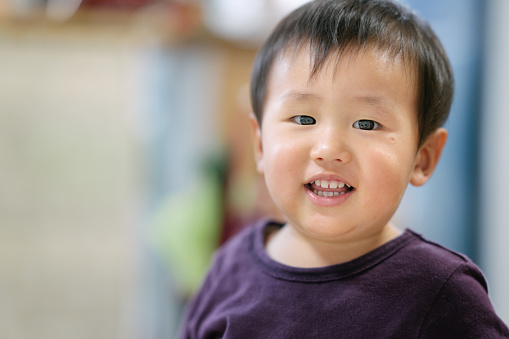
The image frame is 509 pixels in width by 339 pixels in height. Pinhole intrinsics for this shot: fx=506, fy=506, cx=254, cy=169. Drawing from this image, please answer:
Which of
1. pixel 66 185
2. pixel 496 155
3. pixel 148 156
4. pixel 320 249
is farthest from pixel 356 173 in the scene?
pixel 66 185

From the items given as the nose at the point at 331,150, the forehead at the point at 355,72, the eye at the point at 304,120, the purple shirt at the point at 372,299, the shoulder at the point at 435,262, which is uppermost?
the forehead at the point at 355,72

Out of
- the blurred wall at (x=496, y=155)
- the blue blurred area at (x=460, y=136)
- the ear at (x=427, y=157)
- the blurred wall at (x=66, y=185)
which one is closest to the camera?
the ear at (x=427, y=157)

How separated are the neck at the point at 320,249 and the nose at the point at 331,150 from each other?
0.46ft

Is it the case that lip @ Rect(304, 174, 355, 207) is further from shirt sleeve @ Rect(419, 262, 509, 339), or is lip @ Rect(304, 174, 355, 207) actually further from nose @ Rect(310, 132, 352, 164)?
shirt sleeve @ Rect(419, 262, 509, 339)

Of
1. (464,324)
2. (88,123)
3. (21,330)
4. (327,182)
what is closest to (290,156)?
(327,182)

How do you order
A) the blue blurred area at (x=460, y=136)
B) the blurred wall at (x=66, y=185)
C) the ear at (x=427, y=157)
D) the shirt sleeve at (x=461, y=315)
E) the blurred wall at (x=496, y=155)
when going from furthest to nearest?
1. the blurred wall at (x=66, y=185)
2. the blue blurred area at (x=460, y=136)
3. the blurred wall at (x=496, y=155)
4. the ear at (x=427, y=157)
5. the shirt sleeve at (x=461, y=315)

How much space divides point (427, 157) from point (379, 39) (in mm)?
181

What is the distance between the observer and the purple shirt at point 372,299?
1.87 ft

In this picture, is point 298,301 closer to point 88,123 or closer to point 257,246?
point 257,246

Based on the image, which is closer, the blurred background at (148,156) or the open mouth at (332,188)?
the open mouth at (332,188)

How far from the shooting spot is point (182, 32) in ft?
6.16

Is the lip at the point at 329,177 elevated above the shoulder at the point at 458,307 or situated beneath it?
elevated above

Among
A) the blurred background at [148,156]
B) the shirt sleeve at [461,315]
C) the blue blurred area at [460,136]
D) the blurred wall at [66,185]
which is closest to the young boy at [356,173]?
the shirt sleeve at [461,315]

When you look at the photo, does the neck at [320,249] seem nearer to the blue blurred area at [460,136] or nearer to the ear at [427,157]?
the ear at [427,157]
